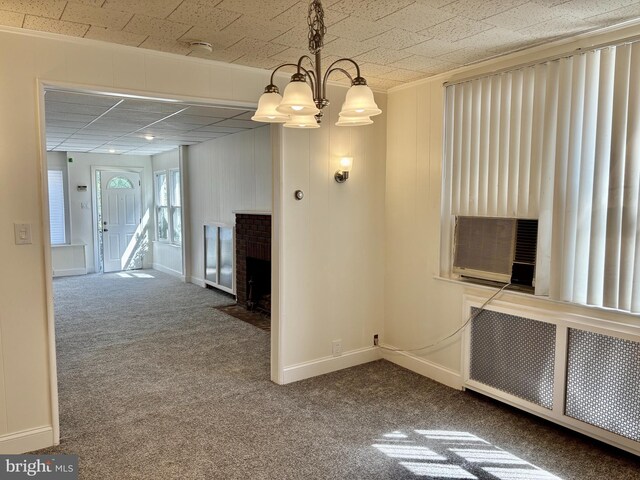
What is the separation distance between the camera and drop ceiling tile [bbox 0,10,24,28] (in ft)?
7.49

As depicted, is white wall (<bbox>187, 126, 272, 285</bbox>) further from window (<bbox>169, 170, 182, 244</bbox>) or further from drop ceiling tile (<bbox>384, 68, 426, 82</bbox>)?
drop ceiling tile (<bbox>384, 68, 426, 82</bbox>)

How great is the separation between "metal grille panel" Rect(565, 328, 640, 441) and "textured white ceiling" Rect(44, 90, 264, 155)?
3.02 meters

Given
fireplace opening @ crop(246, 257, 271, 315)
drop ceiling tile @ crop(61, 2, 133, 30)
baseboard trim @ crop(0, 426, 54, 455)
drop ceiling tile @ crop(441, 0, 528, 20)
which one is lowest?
baseboard trim @ crop(0, 426, 54, 455)

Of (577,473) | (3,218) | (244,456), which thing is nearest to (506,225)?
(577,473)

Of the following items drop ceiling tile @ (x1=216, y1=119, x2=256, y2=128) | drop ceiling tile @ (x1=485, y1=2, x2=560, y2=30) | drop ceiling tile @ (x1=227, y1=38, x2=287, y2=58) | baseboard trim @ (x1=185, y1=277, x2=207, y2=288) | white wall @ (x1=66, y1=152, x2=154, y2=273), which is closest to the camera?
drop ceiling tile @ (x1=485, y1=2, x2=560, y2=30)

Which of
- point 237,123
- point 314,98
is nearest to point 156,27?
point 314,98

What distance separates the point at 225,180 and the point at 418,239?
12.7 feet

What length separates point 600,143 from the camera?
256 cm

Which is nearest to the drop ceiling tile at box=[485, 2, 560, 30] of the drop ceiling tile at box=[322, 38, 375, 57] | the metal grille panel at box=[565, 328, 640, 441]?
the drop ceiling tile at box=[322, 38, 375, 57]

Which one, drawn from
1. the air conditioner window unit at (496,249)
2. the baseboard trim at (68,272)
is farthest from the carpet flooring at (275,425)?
the baseboard trim at (68,272)

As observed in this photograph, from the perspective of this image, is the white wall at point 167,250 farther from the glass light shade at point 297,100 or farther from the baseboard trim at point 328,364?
the glass light shade at point 297,100

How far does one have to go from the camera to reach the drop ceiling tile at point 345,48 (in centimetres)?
279

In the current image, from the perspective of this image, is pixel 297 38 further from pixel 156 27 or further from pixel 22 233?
pixel 22 233

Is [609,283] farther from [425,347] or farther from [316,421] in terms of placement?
[316,421]
